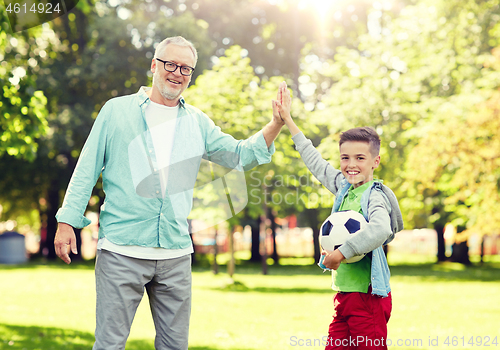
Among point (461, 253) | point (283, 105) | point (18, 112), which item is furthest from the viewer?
point (461, 253)

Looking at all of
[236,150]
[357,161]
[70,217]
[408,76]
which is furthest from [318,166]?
[408,76]

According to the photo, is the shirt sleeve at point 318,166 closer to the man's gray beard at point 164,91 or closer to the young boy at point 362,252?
the young boy at point 362,252


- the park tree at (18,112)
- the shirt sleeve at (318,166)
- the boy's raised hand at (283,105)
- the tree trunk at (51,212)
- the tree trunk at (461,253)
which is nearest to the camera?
the boy's raised hand at (283,105)

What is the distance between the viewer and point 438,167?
59.3ft

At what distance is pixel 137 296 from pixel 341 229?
4.40ft

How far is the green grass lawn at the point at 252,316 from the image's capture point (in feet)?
24.7

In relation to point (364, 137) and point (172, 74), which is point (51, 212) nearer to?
point (172, 74)

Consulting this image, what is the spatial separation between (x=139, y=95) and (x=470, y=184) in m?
14.0

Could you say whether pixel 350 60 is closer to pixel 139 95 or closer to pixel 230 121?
pixel 230 121

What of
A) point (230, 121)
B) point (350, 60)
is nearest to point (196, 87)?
point (230, 121)

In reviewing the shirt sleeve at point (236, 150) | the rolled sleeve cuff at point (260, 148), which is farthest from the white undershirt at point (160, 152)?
the rolled sleeve cuff at point (260, 148)

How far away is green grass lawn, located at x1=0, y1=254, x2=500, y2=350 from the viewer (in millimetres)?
7520

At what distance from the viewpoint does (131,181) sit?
329 cm

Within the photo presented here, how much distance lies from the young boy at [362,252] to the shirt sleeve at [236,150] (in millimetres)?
270
